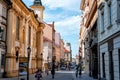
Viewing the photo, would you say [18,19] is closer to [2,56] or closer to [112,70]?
[2,56]

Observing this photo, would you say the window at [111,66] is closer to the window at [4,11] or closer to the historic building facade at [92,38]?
the historic building facade at [92,38]

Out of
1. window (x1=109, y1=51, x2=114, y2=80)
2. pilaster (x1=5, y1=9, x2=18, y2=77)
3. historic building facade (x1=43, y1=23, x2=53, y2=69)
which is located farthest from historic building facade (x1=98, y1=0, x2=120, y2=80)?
historic building facade (x1=43, y1=23, x2=53, y2=69)

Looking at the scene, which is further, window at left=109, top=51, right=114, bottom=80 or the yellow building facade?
the yellow building facade

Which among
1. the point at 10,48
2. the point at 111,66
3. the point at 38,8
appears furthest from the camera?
the point at 38,8

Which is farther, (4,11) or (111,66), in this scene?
(4,11)

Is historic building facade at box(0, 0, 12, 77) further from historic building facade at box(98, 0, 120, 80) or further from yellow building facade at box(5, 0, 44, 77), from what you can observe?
historic building facade at box(98, 0, 120, 80)

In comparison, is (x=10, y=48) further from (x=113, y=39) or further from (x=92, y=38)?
(x=113, y=39)

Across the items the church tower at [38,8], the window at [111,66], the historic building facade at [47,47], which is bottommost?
the window at [111,66]

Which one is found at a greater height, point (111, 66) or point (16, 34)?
point (16, 34)

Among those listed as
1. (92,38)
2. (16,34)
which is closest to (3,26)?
(16,34)

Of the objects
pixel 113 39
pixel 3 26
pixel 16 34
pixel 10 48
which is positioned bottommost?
pixel 113 39

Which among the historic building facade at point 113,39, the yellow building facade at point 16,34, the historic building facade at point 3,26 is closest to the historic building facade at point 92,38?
the historic building facade at point 113,39

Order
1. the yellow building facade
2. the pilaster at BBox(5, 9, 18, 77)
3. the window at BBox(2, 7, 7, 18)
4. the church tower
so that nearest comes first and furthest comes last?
the window at BBox(2, 7, 7, 18) → the pilaster at BBox(5, 9, 18, 77) → the yellow building facade → the church tower

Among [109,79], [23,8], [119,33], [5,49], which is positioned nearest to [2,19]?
[5,49]
